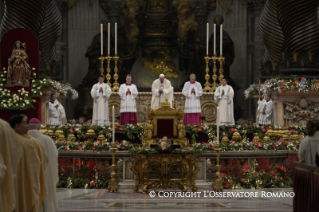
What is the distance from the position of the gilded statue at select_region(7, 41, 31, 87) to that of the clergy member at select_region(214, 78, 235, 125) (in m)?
6.35

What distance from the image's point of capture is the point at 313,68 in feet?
69.6

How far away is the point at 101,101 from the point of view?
24.4m

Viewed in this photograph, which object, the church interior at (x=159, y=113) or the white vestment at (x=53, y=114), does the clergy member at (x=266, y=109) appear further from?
the white vestment at (x=53, y=114)

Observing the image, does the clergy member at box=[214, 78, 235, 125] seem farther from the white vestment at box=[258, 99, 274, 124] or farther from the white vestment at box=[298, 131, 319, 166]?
the white vestment at box=[298, 131, 319, 166]

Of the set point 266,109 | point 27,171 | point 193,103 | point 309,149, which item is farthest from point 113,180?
point 193,103

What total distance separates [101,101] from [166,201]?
10.7 m

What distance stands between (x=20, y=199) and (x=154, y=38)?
2422cm

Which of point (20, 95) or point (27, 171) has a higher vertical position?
point (20, 95)

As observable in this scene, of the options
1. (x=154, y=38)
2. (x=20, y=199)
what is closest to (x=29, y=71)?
(x=20, y=199)

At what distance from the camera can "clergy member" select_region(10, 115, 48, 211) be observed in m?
9.58

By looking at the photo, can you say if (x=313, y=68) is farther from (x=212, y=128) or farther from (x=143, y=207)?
(x=143, y=207)

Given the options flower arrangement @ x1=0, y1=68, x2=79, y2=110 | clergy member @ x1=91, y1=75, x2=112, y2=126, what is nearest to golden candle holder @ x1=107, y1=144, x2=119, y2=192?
flower arrangement @ x1=0, y1=68, x2=79, y2=110

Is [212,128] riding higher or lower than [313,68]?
lower

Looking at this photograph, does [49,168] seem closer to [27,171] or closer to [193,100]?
[27,171]
